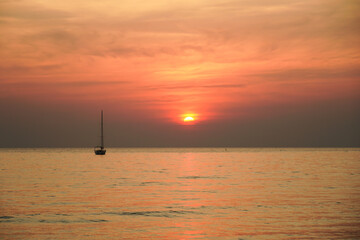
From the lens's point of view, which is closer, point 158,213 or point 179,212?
point 158,213

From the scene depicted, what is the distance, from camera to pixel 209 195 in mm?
45375

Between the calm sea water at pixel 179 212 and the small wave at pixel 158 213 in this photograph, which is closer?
the calm sea water at pixel 179 212

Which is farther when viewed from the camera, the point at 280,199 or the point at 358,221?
the point at 280,199

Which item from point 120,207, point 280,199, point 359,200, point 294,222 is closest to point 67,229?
point 120,207

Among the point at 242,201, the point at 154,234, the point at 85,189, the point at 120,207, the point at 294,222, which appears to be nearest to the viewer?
the point at 154,234

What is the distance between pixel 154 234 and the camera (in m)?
26.7

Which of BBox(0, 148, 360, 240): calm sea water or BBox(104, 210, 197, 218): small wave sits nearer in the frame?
BBox(0, 148, 360, 240): calm sea water

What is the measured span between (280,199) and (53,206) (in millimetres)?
19204

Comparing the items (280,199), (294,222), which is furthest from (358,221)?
(280,199)

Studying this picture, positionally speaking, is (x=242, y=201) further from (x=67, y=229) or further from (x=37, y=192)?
(x=37, y=192)

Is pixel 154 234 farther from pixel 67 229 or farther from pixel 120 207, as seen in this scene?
pixel 120 207

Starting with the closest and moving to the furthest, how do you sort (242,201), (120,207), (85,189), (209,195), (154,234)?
(154,234), (120,207), (242,201), (209,195), (85,189)

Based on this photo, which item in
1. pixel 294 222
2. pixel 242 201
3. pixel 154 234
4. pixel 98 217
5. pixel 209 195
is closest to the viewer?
pixel 154 234

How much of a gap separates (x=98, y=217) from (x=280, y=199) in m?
17.1
